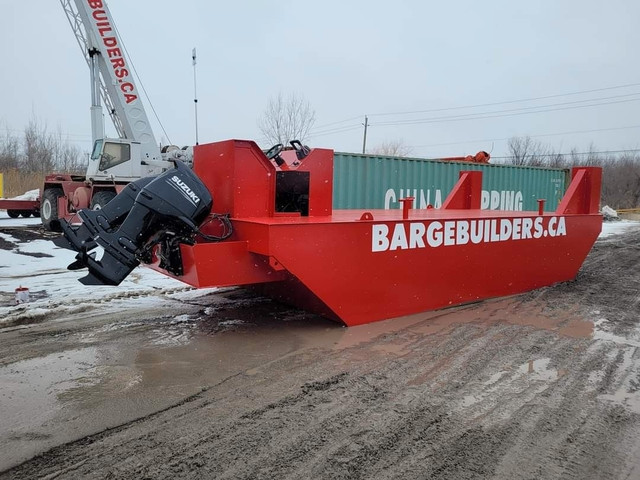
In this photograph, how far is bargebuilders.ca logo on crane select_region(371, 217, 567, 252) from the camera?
4.43 m

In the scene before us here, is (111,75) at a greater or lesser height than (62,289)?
greater

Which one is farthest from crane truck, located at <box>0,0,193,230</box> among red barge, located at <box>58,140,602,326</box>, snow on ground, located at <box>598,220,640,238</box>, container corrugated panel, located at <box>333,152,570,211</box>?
snow on ground, located at <box>598,220,640,238</box>

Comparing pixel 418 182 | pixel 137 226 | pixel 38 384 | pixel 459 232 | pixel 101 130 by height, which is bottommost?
pixel 38 384

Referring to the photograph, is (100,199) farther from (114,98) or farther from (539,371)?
(539,371)

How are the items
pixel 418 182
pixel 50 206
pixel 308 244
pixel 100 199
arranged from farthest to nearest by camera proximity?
pixel 50 206, pixel 418 182, pixel 100 199, pixel 308 244

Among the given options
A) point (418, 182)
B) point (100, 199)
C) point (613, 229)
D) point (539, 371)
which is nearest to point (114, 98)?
point (100, 199)

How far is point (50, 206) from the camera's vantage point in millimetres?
13586

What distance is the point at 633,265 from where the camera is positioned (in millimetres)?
8547

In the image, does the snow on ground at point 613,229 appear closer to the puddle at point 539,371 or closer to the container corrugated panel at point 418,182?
the container corrugated panel at point 418,182

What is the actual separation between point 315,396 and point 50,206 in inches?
509

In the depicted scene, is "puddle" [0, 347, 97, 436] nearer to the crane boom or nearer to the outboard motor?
the outboard motor

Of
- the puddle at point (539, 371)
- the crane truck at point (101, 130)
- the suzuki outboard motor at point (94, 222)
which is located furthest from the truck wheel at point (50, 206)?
the puddle at point (539, 371)

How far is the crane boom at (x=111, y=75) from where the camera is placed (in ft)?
41.2

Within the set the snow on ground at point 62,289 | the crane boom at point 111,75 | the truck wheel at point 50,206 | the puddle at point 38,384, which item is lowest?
the puddle at point 38,384
